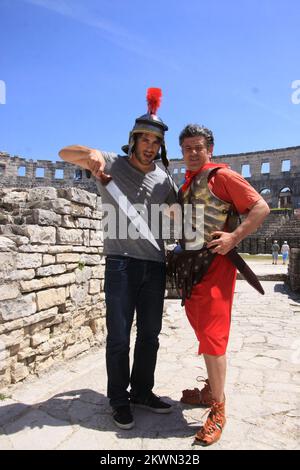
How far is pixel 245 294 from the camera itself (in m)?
10.1

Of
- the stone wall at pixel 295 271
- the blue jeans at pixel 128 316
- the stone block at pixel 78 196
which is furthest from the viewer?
the stone wall at pixel 295 271

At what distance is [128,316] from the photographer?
274 cm

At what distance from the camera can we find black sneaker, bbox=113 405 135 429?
257 centimetres

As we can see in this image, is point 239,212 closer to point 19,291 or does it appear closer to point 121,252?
point 121,252

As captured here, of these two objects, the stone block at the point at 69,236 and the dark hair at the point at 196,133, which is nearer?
the dark hair at the point at 196,133

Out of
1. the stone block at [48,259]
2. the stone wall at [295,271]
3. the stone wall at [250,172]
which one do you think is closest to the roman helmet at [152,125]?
the stone block at [48,259]

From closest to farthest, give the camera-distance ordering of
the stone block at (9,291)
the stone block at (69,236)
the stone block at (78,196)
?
the stone block at (9,291), the stone block at (69,236), the stone block at (78,196)

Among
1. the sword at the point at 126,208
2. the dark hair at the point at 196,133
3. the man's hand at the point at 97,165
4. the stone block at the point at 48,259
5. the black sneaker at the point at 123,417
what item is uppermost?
the dark hair at the point at 196,133

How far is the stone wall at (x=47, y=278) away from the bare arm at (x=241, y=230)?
6.28 feet

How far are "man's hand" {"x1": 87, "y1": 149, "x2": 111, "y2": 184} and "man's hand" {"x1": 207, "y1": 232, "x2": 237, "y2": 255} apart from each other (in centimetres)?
83

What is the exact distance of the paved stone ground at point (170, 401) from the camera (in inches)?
94.7

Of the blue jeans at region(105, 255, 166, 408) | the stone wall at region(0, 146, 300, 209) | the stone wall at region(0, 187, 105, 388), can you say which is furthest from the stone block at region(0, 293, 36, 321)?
the stone wall at region(0, 146, 300, 209)

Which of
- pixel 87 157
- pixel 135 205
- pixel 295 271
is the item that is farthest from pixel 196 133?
pixel 295 271

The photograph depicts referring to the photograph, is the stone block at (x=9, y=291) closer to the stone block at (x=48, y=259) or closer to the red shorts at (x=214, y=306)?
the stone block at (x=48, y=259)
